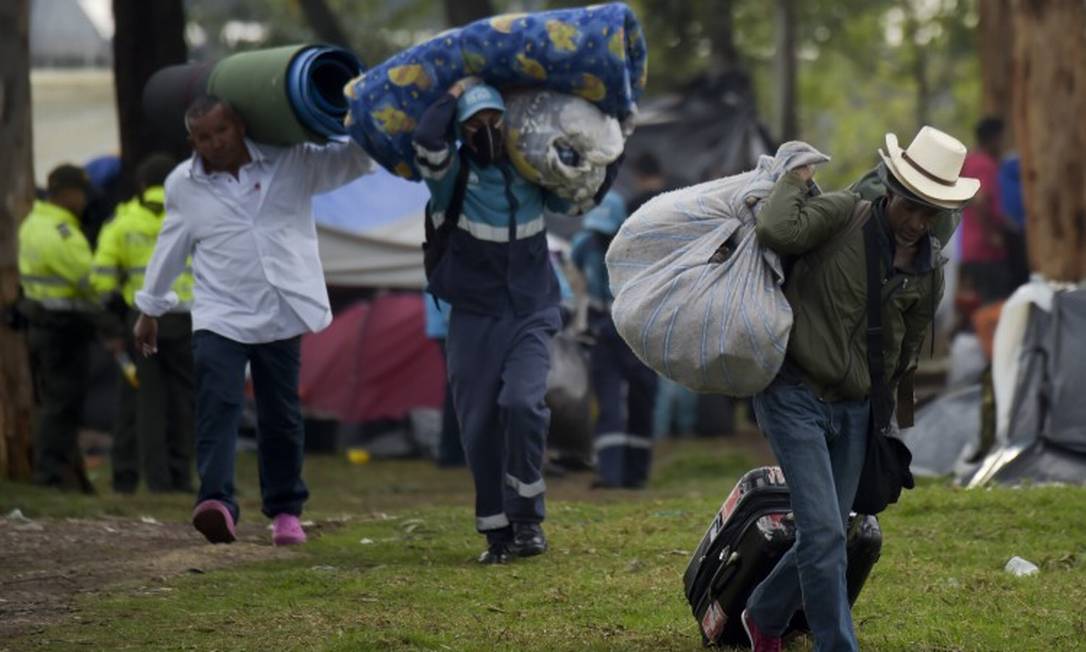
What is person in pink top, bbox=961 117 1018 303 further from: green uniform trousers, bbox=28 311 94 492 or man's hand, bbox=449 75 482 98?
man's hand, bbox=449 75 482 98

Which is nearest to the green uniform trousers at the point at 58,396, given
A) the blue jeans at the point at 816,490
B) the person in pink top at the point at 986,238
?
the blue jeans at the point at 816,490

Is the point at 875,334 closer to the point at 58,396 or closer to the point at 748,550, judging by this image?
the point at 748,550

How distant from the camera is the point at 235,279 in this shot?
947 cm

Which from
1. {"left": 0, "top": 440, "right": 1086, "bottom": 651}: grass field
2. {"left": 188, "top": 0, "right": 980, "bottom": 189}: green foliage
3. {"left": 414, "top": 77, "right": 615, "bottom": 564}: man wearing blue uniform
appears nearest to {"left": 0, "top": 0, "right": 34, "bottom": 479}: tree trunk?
{"left": 0, "top": 440, "right": 1086, "bottom": 651}: grass field

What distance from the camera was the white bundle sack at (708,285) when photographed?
6418 mm

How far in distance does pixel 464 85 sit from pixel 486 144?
0.27 metres

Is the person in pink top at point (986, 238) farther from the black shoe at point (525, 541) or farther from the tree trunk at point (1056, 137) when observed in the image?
the black shoe at point (525, 541)

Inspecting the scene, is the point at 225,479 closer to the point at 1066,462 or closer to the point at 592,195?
the point at 592,195

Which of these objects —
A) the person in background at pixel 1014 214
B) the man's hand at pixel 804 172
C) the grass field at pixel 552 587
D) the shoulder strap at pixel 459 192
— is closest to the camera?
the man's hand at pixel 804 172

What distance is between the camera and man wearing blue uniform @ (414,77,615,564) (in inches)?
356

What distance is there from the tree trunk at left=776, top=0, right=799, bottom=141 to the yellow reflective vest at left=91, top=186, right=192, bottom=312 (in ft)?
55.2

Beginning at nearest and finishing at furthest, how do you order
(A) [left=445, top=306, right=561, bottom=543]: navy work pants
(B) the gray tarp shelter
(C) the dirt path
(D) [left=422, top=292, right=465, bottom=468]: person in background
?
(C) the dirt path < (A) [left=445, top=306, right=561, bottom=543]: navy work pants < (B) the gray tarp shelter < (D) [left=422, top=292, right=465, bottom=468]: person in background

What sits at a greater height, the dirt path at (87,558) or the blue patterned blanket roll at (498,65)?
the blue patterned blanket roll at (498,65)

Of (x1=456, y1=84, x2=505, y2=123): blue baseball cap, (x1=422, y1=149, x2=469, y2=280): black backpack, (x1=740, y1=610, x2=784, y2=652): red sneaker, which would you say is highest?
(x1=456, y1=84, x2=505, y2=123): blue baseball cap
